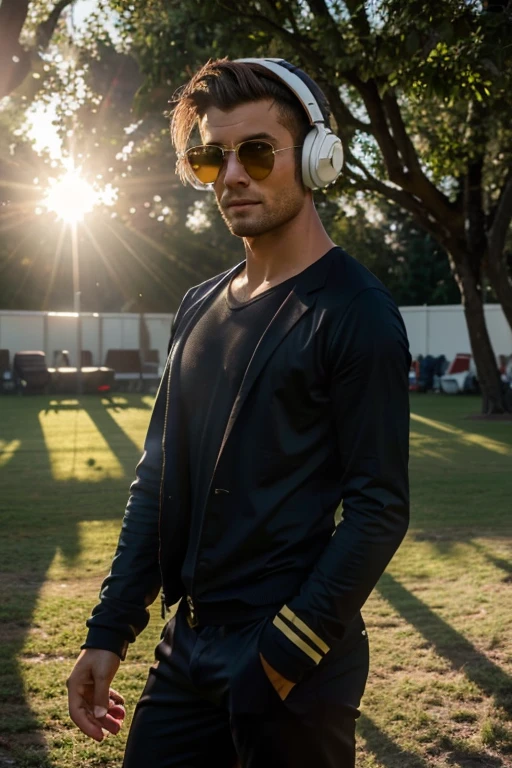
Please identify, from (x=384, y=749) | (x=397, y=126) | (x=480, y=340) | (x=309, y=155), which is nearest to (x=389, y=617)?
(x=384, y=749)

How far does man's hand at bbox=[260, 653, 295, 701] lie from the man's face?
919 mm

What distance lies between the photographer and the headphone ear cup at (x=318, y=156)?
2324 mm

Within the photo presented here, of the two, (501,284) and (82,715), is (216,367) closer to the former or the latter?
(82,715)

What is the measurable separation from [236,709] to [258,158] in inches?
45.4

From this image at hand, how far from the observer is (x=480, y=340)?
23.6 metres

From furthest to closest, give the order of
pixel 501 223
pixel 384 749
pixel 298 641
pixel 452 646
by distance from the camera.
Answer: pixel 501 223 < pixel 452 646 < pixel 384 749 < pixel 298 641

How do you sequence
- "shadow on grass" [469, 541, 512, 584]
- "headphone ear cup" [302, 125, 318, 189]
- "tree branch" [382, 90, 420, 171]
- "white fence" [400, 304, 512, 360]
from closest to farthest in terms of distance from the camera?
1. "headphone ear cup" [302, 125, 318, 189]
2. "shadow on grass" [469, 541, 512, 584]
3. "tree branch" [382, 90, 420, 171]
4. "white fence" [400, 304, 512, 360]

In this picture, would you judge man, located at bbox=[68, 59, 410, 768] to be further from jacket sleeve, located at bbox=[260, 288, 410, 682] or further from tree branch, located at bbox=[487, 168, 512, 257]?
tree branch, located at bbox=[487, 168, 512, 257]

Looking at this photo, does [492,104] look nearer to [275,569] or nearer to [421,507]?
[421,507]

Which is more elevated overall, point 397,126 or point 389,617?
point 397,126

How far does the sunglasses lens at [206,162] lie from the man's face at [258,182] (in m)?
0.04

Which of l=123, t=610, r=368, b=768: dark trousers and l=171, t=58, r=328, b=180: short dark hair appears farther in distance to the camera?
l=171, t=58, r=328, b=180: short dark hair

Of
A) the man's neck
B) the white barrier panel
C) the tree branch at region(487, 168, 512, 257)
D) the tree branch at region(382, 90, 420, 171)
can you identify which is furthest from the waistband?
the white barrier panel

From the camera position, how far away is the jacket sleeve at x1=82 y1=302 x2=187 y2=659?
7.72ft
